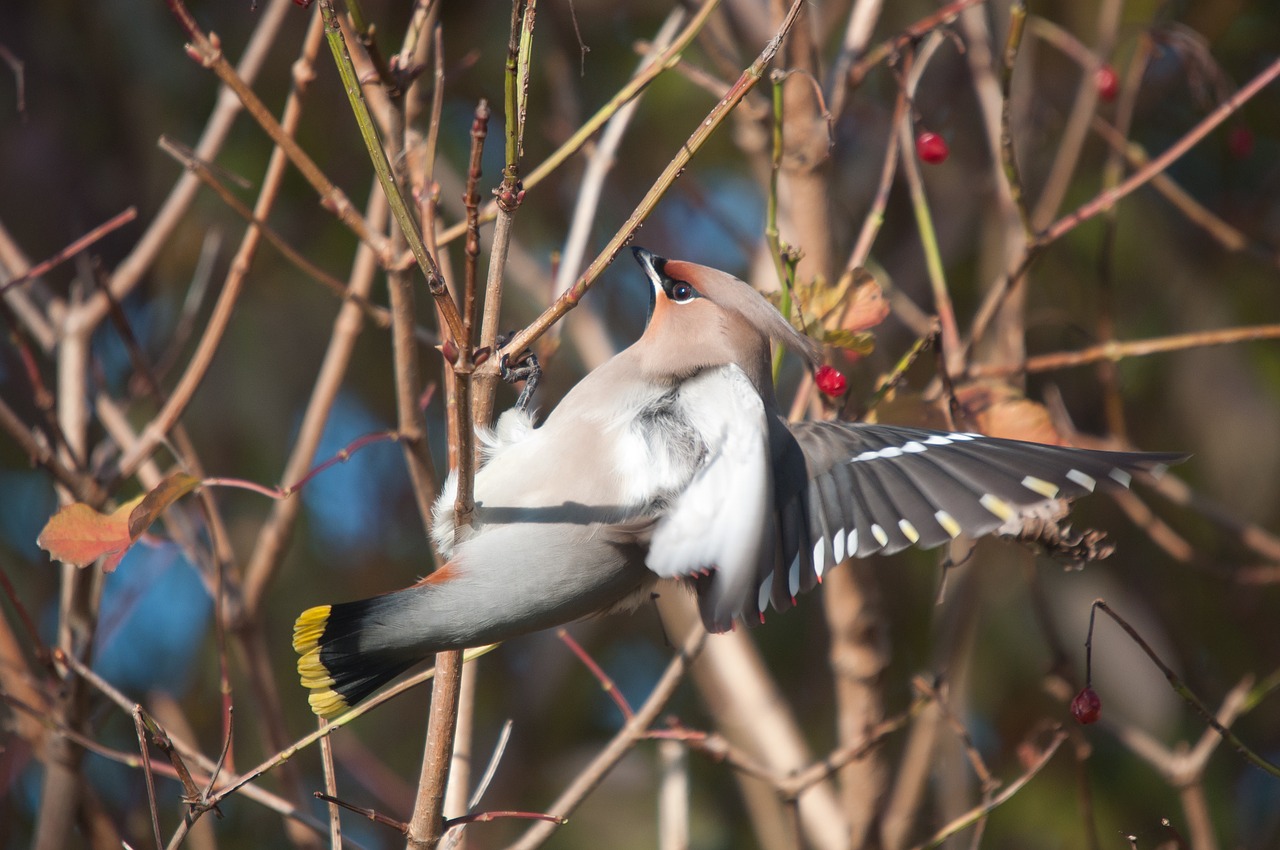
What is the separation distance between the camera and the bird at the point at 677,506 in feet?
6.69

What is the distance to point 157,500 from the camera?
6.20 ft

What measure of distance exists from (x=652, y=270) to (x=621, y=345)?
5.43 feet

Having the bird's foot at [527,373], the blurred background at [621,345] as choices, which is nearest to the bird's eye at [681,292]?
the bird's foot at [527,373]

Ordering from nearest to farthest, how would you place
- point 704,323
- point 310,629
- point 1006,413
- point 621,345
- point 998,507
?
point 998,507 → point 310,629 → point 1006,413 → point 704,323 → point 621,345

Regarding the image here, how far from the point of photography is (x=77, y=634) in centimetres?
249

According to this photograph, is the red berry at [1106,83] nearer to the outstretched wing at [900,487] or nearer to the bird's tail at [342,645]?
the outstretched wing at [900,487]

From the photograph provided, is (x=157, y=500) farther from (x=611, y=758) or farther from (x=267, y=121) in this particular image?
(x=611, y=758)

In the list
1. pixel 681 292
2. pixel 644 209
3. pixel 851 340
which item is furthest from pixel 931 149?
pixel 644 209

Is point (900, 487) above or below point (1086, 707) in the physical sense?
above

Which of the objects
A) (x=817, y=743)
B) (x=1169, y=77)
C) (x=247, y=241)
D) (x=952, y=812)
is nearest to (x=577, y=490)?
(x=247, y=241)

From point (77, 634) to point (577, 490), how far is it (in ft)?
3.27

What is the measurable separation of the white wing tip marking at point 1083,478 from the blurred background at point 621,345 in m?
2.30

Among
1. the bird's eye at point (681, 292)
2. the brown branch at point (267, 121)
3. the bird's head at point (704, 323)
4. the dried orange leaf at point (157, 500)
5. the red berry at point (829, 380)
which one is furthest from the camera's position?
the bird's eye at point (681, 292)

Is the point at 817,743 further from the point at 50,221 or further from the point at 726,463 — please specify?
the point at 50,221
